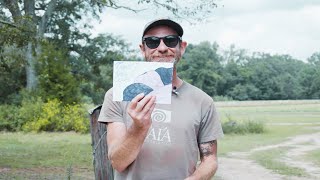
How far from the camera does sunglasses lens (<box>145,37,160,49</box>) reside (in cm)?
223

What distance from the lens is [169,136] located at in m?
2.17

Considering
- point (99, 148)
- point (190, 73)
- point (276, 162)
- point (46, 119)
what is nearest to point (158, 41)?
point (99, 148)

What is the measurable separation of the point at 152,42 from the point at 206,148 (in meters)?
0.52

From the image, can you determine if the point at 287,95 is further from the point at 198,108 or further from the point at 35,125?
the point at 198,108

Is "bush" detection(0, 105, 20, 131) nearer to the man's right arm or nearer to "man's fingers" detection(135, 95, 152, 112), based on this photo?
the man's right arm

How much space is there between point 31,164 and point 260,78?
54.4 metres

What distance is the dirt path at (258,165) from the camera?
425 inches

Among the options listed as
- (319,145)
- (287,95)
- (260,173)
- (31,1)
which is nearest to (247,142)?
(319,145)

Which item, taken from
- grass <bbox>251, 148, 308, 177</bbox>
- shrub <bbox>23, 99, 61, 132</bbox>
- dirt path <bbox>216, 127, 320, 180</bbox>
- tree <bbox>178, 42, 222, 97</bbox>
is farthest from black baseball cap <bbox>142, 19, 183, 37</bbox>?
tree <bbox>178, 42, 222, 97</bbox>

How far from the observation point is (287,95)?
2438 inches

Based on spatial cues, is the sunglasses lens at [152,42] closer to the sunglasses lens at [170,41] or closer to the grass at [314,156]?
the sunglasses lens at [170,41]

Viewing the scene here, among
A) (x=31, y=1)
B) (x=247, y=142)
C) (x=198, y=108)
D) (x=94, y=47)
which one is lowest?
(x=247, y=142)

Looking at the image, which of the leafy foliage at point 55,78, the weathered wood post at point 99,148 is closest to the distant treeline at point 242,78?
the leafy foliage at point 55,78

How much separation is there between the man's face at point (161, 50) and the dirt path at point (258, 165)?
27.6 feet
